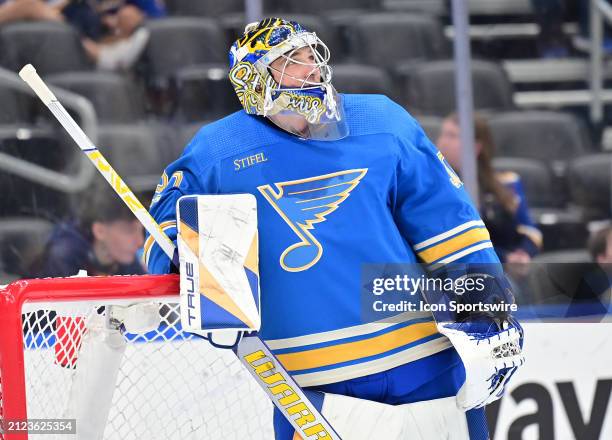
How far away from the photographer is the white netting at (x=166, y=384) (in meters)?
1.85

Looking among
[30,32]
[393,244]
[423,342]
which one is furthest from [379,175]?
[30,32]

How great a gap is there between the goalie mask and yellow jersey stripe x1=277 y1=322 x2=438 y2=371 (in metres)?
0.32

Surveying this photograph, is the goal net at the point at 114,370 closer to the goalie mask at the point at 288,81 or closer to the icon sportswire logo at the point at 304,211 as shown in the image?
the icon sportswire logo at the point at 304,211

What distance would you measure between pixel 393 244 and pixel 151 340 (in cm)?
50

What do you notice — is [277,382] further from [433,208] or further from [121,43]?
[121,43]

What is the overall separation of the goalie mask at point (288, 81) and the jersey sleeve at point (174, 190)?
0.42 feet

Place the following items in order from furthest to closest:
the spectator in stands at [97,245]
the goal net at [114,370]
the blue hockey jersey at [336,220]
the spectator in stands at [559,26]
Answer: the spectator in stands at [559,26], the spectator in stands at [97,245], the blue hockey jersey at [336,220], the goal net at [114,370]

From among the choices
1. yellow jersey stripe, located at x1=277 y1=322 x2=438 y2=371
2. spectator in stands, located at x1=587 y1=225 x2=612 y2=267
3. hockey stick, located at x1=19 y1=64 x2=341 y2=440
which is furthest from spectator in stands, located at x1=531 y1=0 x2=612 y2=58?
hockey stick, located at x1=19 y1=64 x2=341 y2=440

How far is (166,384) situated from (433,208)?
0.60m

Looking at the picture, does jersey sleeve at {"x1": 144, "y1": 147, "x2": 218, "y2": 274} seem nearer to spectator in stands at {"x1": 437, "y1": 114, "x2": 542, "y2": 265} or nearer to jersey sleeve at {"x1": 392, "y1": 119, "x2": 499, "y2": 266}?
jersey sleeve at {"x1": 392, "y1": 119, "x2": 499, "y2": 266}

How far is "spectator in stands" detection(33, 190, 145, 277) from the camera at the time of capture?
10.4 feet

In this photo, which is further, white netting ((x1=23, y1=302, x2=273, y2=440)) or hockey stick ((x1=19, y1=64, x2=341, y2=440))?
white netting ((x1=23, y1=302, x2=273, y2=440))

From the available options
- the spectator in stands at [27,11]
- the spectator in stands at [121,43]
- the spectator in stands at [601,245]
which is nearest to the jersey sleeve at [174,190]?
the spectator in stands at [601,245]

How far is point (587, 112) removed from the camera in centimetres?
409
